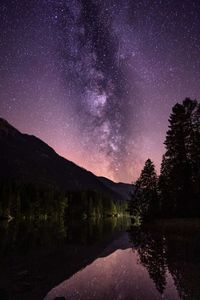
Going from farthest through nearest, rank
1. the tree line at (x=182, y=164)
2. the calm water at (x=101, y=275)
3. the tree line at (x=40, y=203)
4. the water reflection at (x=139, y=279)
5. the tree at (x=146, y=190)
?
the tree line at (x=40, y=203)
the tree at (x=146, y=190)
the tree line at (x=182, y=164)
the calm water at (x=101, y=275)
the water reflection at (x=139, y=279)

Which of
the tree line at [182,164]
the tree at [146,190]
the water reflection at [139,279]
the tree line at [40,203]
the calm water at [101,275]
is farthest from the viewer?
the tree line at [40,203]

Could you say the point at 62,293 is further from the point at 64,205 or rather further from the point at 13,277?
the point at 64,205

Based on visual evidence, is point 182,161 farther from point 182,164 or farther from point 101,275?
point 101,275

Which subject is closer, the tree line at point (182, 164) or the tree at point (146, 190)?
the tree line at point (182, 164)

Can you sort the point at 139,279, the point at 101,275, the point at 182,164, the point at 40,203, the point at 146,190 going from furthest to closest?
the point at 40,203, the point at 146,190, the point at 182,164, the point at 101,275, the point at 139,279

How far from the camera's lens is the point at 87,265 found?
55.6 ft

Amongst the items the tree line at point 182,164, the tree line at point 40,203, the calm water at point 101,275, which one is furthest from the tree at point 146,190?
Answer: the tree line at point 40,203

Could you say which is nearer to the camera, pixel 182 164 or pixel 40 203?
pixel 182 164

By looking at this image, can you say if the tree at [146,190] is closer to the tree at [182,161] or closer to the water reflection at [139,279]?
the tree at [182,161]

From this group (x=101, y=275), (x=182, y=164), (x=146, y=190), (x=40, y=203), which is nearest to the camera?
(x=101, y=275)

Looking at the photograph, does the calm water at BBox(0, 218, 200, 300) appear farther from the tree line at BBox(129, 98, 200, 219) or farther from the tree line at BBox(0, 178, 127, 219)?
the tree line at BBox(0, 178, 127, 219)

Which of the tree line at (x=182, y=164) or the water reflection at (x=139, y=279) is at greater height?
the tree line at (x=182, y=164)

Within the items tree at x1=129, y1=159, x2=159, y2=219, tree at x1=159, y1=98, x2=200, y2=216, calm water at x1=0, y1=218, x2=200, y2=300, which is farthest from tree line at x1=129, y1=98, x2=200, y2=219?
calm water at x1=0, y1=218, x2=200, y2=300

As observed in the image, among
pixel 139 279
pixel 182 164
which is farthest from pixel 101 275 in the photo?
pixel 182 164
